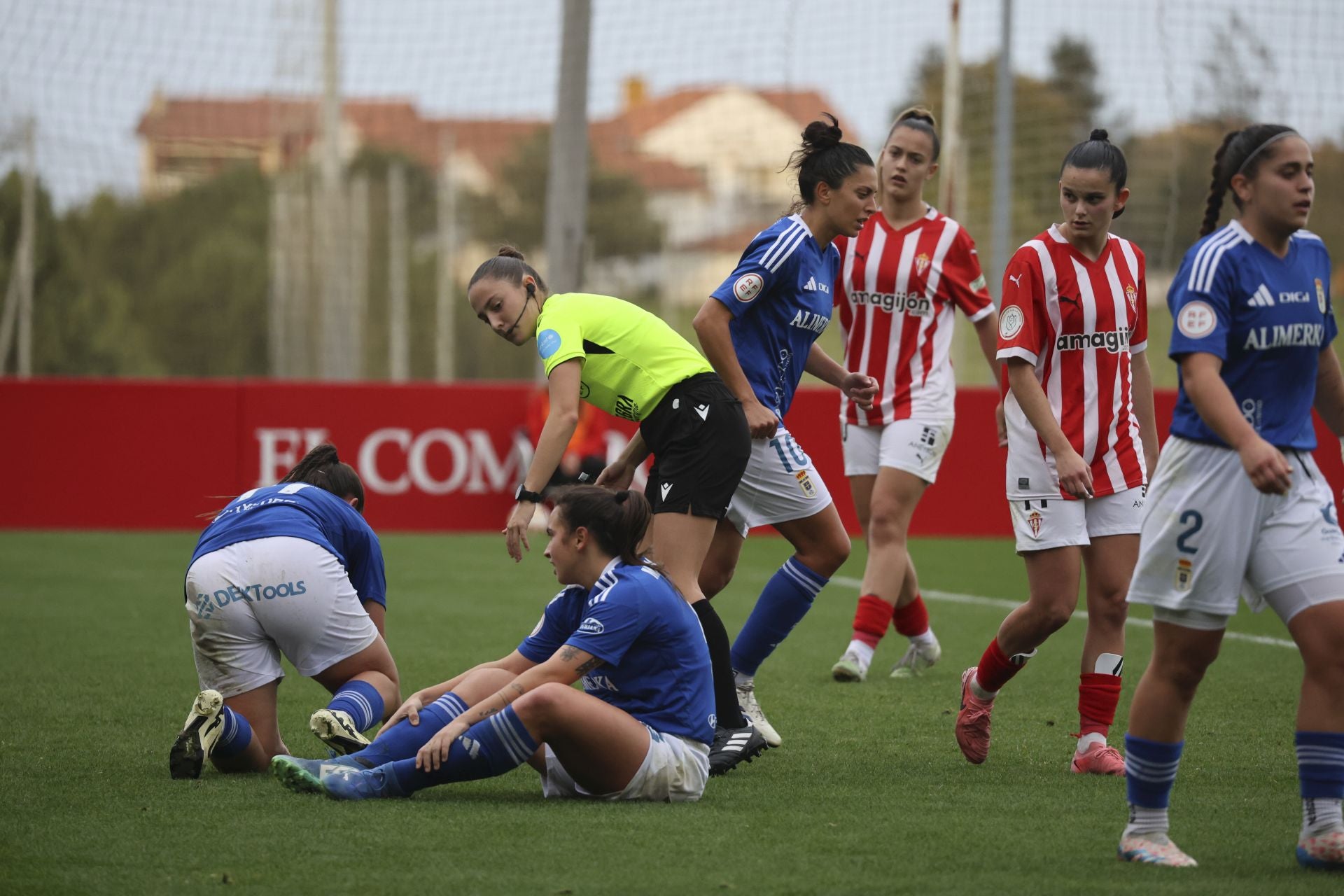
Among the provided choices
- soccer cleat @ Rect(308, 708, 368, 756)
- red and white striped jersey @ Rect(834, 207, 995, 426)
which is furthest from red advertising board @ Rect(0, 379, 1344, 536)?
soccer cleat @ Rect(308, 708, 368, 756)

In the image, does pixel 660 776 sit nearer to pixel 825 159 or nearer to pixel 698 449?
pixel 698 449

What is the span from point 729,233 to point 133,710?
32.2m

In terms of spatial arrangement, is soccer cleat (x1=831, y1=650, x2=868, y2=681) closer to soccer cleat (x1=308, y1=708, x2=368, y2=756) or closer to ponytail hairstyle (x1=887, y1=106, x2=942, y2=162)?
ponytail hairstyle (x1=887, y1=106, x2=942, y2=162)

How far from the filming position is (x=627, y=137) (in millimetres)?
40562

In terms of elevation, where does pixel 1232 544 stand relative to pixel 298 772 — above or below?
above

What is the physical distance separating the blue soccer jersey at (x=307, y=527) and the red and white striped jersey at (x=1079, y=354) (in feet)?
7.00

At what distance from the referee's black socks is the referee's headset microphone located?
41.4 inches

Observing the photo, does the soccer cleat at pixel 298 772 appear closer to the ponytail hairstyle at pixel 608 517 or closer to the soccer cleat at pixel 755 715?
the ponytail hairstyle at pixel 608 517

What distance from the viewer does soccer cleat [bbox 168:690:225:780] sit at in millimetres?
4891

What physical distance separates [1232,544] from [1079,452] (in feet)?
5.17

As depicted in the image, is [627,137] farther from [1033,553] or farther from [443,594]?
[1033,553]

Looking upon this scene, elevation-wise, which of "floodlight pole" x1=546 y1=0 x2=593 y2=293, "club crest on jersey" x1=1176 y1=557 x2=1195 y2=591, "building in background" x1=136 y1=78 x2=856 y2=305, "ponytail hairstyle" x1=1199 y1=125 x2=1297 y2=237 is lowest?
"club crest on jersey" x1=1176 y1=557 x2=1195 y2=591

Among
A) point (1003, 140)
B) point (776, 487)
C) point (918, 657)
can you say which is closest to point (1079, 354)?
point (776, 487)

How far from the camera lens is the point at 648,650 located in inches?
183
